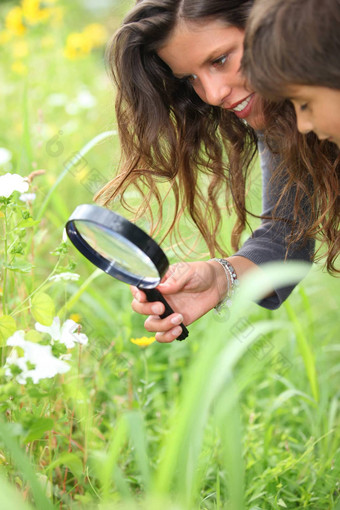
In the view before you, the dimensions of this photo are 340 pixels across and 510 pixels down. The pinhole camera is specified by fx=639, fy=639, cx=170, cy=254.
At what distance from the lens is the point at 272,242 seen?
5.55 ft

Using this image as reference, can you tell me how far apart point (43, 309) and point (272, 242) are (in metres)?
0.72

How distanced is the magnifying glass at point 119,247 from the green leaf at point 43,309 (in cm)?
12

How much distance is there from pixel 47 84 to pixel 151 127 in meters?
1.97

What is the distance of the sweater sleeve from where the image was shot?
166 cm

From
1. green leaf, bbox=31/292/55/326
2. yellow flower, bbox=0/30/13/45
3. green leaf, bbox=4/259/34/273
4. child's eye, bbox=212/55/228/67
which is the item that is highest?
yellow flower, bbox=0/30/13/45

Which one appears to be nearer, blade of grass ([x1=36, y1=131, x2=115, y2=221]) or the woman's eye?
the woman's eye

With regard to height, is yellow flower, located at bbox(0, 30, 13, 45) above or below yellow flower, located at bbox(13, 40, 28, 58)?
above

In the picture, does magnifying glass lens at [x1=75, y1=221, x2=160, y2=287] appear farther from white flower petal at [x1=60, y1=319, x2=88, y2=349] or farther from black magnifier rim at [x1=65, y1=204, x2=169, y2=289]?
white flower petal at [x1=60, y1=319, x2=88, y2=349]

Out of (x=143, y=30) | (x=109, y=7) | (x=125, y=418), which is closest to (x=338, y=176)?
(x=143, y=30)

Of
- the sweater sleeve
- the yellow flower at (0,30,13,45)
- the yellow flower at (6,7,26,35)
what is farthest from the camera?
the yellow flower at (0,30,13,45)

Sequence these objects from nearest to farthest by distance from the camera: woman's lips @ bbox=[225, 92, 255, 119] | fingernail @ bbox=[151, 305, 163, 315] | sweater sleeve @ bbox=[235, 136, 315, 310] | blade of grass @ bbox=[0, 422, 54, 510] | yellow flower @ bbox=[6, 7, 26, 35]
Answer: blade of grass @ bbox=[0, 422, 54, 510], fingernail @ bbox=[151, 305, 163, 315], woman's lips @ bbox=[225, 92, 255, 119], sweater sleeve @ bbox=[235, 136, 315, 310], yellow flower @ bbox=[6, 7, 26, 35]

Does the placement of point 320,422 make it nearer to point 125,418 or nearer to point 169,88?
point 125,418

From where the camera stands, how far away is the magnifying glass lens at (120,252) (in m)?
1.09

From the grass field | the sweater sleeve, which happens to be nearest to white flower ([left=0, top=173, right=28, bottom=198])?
the grass field
